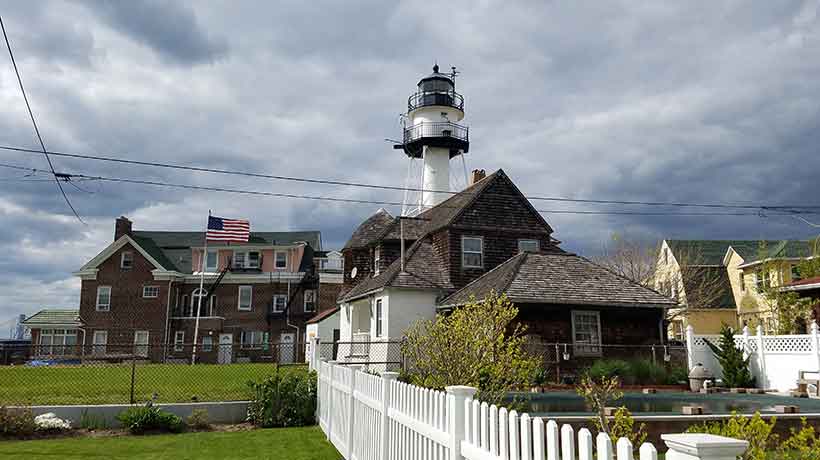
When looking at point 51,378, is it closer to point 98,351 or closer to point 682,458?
point 98,351

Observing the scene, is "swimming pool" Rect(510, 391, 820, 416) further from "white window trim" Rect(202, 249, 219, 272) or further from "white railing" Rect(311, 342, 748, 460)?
"white window trim" Rect(202, 249, 219, 272)

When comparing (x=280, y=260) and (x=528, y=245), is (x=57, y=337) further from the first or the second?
(x=528, y=245)

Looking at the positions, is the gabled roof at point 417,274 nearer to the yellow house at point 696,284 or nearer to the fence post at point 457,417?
the fence post at point 457,417

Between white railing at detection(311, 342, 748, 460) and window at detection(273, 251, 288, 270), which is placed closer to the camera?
white railing at detection(311, 342, 748, 460)

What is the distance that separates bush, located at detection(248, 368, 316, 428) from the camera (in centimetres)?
1289

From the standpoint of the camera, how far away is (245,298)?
43.7 metres

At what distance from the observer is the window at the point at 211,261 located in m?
44.4

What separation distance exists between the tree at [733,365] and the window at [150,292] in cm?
3575

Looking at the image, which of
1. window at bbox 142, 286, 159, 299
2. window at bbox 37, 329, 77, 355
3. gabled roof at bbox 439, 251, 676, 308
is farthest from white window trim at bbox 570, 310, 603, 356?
window at bbox 37, 329, 77, 355

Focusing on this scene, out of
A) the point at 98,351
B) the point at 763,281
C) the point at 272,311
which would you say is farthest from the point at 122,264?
the point at 763,281

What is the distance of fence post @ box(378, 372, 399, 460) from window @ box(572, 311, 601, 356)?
15628 mm

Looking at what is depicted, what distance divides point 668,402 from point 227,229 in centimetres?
2870

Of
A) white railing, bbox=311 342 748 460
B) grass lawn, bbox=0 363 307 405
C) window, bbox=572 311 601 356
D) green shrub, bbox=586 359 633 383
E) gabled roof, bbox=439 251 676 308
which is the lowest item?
grass lawn, bbox=0 363 307 405

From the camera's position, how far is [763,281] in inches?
1366
